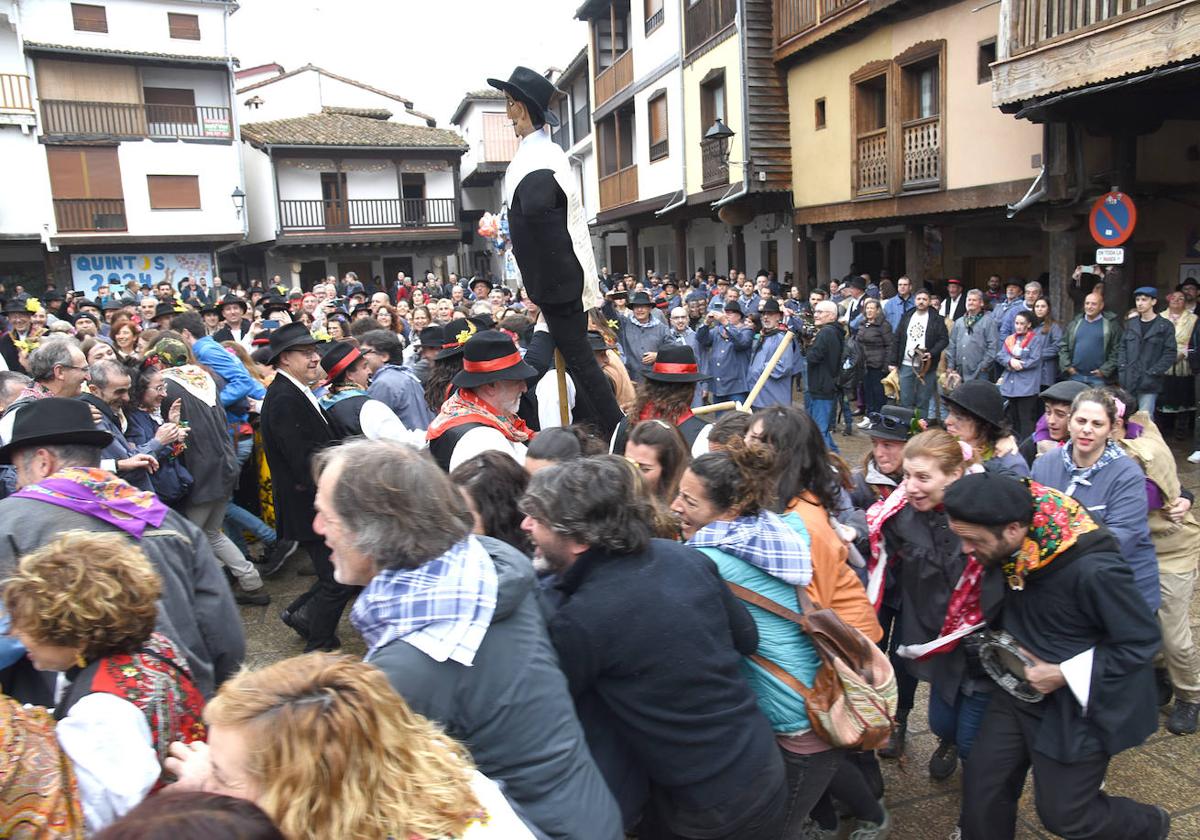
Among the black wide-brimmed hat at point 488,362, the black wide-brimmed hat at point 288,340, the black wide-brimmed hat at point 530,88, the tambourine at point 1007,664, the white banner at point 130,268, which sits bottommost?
the tambourine at point 1007,664

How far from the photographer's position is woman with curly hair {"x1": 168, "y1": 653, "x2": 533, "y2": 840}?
1.35m

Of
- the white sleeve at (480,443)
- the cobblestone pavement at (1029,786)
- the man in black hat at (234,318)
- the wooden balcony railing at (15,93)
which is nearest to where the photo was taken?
the cobblestone pavement at (1029,786)

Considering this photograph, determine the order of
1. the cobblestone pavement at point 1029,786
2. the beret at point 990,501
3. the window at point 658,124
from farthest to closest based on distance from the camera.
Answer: the window at point 658,124, the cobblestone pavement at point 1029,786, the beret at point 990,501

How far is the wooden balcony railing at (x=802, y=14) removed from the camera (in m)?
14.2

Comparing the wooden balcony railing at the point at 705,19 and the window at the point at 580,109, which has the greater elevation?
the window at the point at 580,109

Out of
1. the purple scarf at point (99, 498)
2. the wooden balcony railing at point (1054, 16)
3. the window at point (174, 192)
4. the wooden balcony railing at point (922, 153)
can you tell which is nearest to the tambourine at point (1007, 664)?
the purple scarf at point (99, 498)

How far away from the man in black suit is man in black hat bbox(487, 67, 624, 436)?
5.55 feet

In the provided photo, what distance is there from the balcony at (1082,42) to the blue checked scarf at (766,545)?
24.5 feet

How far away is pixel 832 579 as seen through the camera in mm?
2859

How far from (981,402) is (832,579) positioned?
1492 millimetres

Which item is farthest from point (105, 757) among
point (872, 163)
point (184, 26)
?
point (184, 26)

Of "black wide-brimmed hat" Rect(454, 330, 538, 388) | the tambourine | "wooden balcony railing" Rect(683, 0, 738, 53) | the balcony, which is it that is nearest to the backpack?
the balcony

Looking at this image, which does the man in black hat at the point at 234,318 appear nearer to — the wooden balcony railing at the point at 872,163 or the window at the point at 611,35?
the wooden balcony railing at the point at 872,163

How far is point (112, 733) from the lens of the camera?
1.99 meters
